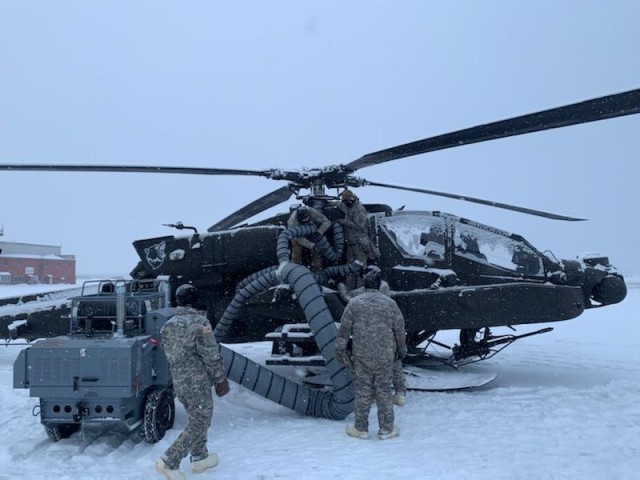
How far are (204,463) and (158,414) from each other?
1131mm

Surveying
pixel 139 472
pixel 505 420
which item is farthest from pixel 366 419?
pixel 139 472

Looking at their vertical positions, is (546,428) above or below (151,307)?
below

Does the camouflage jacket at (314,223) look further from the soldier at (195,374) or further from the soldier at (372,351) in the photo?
the soldier at (195,374)

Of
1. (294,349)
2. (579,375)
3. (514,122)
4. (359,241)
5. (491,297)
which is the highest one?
(514,122)

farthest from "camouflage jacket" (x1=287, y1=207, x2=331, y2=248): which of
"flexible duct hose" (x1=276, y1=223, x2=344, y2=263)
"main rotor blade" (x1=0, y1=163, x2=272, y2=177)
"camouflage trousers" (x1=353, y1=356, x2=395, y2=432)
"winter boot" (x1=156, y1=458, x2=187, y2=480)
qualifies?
"winter boot" (x1=156, y1=458, x2=187, y2=480)

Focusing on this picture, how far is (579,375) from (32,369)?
24.2 ft

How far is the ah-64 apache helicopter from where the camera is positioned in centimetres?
657

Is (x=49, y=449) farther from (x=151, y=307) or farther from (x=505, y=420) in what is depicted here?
(x=505, y=420)

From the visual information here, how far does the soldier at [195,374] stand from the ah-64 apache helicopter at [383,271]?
6.65ft

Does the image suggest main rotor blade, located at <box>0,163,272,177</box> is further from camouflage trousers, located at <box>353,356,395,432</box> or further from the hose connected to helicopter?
camouflage trousers, located at <box>353,356,395,432</box>

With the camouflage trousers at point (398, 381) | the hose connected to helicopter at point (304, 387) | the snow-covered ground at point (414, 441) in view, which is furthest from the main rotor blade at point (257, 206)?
the camouflage trousers at point (398, 381)

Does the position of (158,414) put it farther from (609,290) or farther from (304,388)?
(609,290)

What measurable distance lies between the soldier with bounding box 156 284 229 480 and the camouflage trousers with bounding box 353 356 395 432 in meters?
1.34

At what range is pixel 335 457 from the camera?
4.25m
